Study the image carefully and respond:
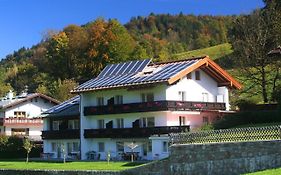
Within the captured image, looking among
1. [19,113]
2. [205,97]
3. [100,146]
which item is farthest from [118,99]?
[19,113]

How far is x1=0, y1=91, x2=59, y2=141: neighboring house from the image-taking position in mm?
77562

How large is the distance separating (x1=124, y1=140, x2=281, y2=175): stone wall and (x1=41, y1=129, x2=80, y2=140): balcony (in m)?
24.0

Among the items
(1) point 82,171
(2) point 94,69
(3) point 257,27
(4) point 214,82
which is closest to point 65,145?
(4) point 214,82

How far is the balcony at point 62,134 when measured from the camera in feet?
193

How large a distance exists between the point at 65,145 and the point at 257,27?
2872 centimetres

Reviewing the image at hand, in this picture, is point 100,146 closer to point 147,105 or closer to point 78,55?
point 147,105

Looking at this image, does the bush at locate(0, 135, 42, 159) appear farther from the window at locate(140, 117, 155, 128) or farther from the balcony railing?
the window at locate(140, 117, 155, 128)

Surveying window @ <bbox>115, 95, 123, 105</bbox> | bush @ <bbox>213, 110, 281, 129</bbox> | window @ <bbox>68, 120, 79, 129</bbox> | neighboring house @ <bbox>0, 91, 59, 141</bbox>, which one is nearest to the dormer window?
window @ <bbox>115, 95, 123, 105</bbox>

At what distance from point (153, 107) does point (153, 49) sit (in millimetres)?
73949

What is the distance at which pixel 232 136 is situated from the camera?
3064 centimetres

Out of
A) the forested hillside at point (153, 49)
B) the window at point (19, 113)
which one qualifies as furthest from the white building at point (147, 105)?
the window at point (19, 113)

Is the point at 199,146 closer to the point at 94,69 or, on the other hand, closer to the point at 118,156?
the point at 118,156

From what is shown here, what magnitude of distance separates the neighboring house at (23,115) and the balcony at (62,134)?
13.0 m

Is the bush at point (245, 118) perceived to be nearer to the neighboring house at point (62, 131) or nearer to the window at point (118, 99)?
the window at point (118, 99)
